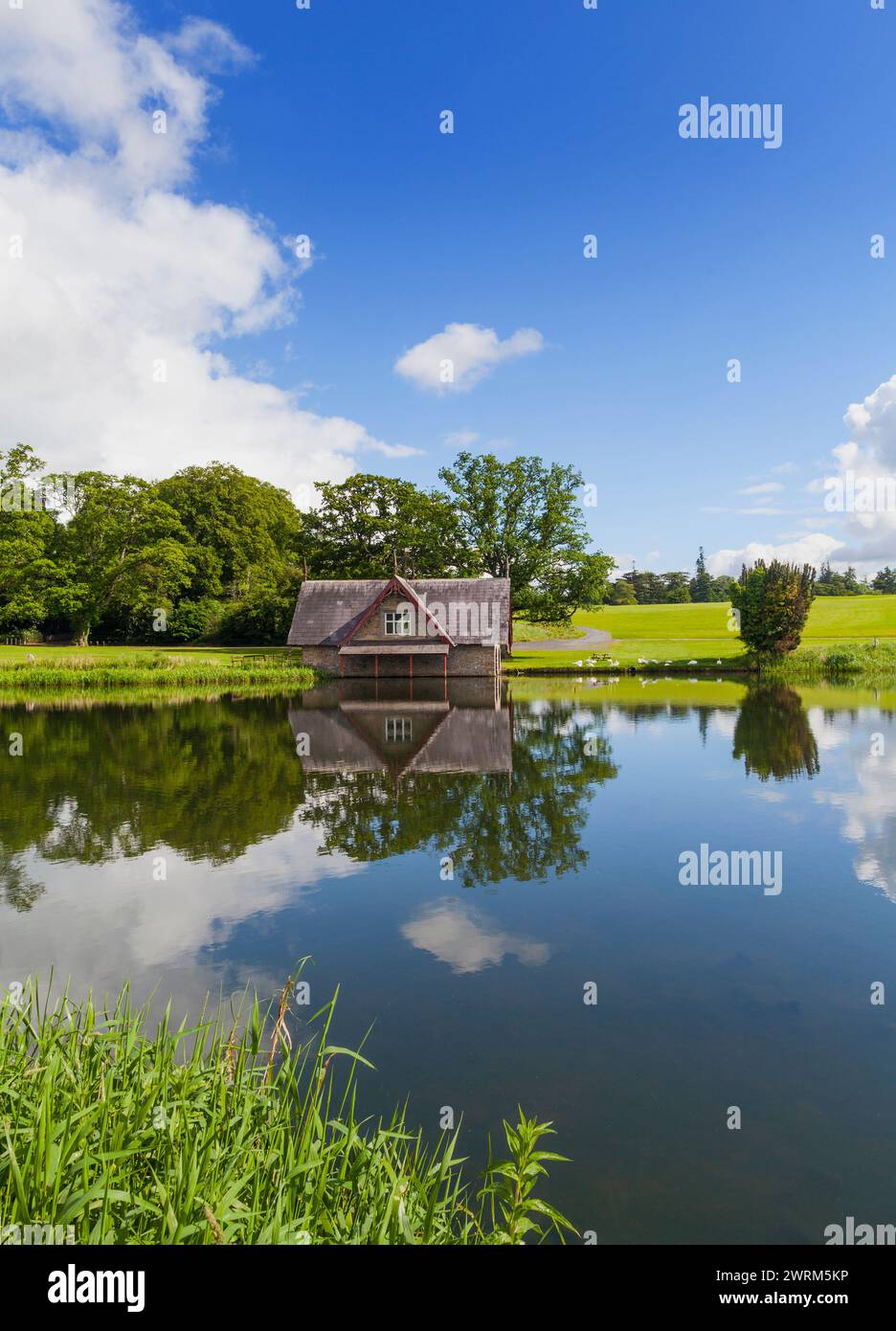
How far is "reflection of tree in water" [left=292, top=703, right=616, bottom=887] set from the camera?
35.5 feet

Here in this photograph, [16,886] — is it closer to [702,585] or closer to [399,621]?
[399,621]

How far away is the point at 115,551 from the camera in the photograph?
186 ft

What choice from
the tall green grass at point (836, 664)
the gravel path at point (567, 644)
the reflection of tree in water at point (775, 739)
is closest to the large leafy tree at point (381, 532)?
the gravel path at point (567, 644)

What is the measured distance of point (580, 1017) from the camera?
21.0 ft

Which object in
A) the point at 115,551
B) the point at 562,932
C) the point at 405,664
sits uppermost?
the point at 115,551

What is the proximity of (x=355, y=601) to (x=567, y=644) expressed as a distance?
20282 millimetres

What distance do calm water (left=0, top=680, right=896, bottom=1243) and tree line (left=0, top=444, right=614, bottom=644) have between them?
3525cm

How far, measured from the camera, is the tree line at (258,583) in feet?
172

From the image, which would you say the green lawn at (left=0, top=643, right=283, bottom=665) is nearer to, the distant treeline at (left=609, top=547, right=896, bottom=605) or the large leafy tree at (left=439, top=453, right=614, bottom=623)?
the large leafy tree at (left=439, top=453, right=614, bottom=623)

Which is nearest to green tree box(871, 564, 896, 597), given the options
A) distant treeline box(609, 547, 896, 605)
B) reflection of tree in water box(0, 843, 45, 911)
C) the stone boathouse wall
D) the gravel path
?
distant treeline box(609, 547, 896, 605)

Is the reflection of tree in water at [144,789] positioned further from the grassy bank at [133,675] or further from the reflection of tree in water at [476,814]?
the grassy bank at [133,675]

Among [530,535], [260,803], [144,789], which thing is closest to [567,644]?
[530,535]

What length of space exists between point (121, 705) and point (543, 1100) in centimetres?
2866
